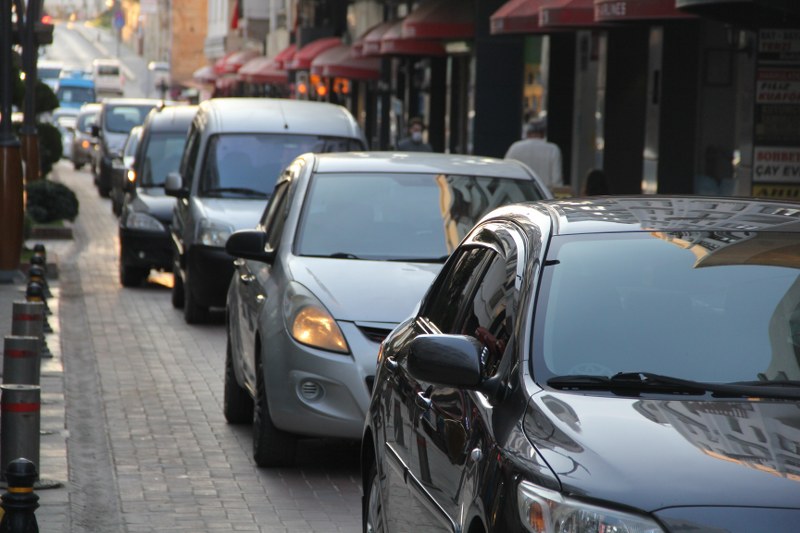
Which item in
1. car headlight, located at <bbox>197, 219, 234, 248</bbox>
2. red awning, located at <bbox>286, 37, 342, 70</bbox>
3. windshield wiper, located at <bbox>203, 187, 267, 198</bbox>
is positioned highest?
red awning, located at <bbox>286, 37, 342, 70</bbox>

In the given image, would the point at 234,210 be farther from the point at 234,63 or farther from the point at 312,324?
the point at 234,63

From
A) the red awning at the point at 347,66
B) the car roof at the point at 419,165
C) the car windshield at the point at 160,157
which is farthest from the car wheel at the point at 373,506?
the red awning at the point at 347,66

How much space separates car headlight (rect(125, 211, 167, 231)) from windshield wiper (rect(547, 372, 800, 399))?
14.7 meters

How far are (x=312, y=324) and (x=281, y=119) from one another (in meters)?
7.80

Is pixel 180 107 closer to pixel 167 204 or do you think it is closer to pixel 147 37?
Result: pixel 167 204

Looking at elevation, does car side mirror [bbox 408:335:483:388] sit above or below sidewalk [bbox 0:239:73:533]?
above

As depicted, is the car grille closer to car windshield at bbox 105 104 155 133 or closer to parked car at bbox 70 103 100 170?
car windshield at bbox 105 104 155 133

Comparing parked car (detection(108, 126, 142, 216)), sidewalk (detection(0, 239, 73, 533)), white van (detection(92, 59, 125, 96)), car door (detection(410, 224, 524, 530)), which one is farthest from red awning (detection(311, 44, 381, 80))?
white van (detection(92, 59, 125, 96))

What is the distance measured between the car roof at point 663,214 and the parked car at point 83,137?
44.1 metres

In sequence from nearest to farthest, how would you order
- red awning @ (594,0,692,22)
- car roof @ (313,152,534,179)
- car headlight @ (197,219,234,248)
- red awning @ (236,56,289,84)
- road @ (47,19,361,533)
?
road @ (47,19,361,533), car roof @ (313,152,534,179), car headlight @ (197,219,234,248), red awning @ (594,0,692,22), red awning @ (236,56,289,84)

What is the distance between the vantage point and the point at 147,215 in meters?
19.1

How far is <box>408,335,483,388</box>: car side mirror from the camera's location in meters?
4.61

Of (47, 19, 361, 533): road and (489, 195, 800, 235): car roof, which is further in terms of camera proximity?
(47, 19, 361, 533): road

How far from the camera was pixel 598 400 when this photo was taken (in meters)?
4.39
